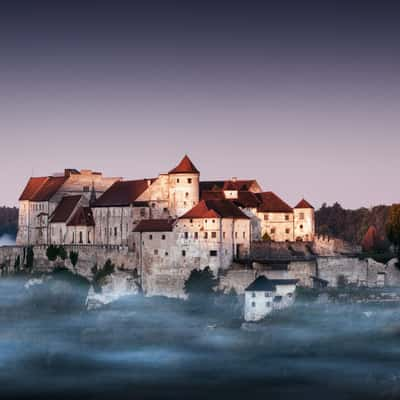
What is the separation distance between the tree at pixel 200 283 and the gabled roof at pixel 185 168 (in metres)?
8.16

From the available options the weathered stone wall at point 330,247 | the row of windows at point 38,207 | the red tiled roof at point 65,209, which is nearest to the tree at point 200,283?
the weathered stone wall at point 330,247

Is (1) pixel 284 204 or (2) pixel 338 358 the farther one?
(1) pixel 284 204

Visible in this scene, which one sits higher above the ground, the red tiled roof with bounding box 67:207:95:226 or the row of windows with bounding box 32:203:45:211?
the row of windows with bounding box 32:203:45:211

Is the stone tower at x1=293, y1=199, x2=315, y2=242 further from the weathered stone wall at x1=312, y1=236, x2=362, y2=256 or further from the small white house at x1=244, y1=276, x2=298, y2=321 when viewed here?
the small white house at x1=244, y1=276, x2=298, y2=321

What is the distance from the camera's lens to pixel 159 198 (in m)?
102

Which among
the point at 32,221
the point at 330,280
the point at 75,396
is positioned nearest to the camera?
the point at 75,396

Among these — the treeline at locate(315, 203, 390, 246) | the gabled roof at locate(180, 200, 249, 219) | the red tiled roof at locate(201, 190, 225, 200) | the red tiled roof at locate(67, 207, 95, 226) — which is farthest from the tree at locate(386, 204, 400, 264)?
the treeline at locate(315, 203, 390, 246)

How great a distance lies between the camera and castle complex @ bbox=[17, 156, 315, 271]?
95.8 meters

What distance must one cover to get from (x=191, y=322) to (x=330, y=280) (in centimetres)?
972

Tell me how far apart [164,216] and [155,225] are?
11.9 ft

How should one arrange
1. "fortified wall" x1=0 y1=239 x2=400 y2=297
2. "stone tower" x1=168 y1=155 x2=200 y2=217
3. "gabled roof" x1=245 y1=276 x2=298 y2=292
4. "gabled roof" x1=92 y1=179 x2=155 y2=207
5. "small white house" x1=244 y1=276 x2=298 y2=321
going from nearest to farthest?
"small white house" x1=244 y1=276 x2=298 y2=321, "gabled roof" x1=245 y1=276 x2=298 y2=292, "fortified wall" x1=0 y1=239 x2=400 y2=297, "stone tower" x1=168 y1=155 x2=200 y2=217, "gabled roof" x1=92 y1=179 x2=155 y2=207

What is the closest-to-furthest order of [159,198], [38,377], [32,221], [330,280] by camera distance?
[38,377] → [330,280] → [159,198] → [32,221]

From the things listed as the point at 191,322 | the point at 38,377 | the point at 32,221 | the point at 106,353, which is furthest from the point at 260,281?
the point at 32,221

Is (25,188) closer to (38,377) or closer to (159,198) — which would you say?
(159,198)
